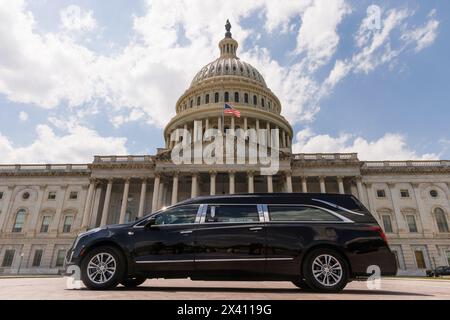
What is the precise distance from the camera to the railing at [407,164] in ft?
151

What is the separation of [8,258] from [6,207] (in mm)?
7822

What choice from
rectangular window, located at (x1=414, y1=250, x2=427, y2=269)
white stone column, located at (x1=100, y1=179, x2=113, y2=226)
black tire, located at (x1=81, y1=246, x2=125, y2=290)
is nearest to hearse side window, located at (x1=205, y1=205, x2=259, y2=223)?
black tire, located at (x1=81, y1=246, x2=125, y2=290)

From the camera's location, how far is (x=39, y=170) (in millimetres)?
48656

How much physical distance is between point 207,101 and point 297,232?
210ft

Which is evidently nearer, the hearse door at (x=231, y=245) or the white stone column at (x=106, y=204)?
the hearse door at (x=231, y=245)

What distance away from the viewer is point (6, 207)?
4697cm

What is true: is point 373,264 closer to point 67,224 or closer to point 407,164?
point 407,164

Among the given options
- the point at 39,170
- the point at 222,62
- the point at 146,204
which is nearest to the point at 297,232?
the point at 146,204

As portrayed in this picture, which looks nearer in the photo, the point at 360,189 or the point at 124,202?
the point at 360,189

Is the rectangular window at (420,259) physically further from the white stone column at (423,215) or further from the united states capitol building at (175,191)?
the white stone column at (423,215)

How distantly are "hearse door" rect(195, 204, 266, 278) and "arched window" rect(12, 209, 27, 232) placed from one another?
50.4 metres

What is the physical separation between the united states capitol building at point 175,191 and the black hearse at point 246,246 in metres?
33.5

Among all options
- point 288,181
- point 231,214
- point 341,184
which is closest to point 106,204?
point 288,181

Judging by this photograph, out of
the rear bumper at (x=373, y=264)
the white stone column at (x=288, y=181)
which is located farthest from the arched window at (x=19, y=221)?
the rear bumper at (x=373, y=264)
